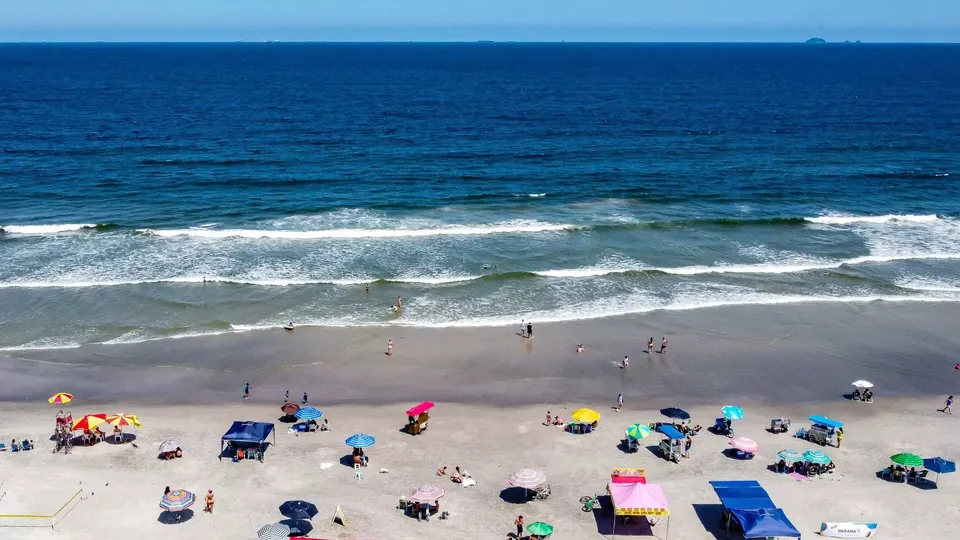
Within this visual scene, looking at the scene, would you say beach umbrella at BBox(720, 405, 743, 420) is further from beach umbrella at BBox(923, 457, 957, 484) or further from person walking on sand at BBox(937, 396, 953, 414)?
person walking on sand at BBox(937, 396, 953, 414)

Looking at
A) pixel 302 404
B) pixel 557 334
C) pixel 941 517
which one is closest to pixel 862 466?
pixel 941 517

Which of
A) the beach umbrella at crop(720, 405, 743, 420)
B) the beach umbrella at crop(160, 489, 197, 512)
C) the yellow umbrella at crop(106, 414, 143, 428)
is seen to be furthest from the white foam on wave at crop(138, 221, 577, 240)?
the beach umbrella at crop(160, 489, 197, 512)

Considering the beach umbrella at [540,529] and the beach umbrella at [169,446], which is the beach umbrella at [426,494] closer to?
the beach umbrella at [540,529]

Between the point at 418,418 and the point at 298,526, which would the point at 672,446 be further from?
the point at 298,526

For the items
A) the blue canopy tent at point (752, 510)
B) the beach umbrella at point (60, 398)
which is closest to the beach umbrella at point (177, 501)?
the beach umbrella at point (60, 398)

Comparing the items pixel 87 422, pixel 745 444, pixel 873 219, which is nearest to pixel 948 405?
pixel 745 444

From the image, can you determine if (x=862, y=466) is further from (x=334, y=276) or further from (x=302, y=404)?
(x=334, y=276)
